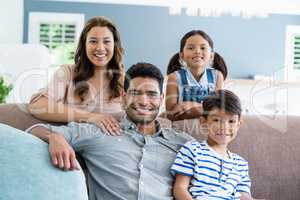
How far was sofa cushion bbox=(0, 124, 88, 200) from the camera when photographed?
125 cm

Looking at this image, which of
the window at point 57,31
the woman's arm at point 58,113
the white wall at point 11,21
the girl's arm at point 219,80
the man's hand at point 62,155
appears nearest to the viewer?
the man's hand at point 62,155

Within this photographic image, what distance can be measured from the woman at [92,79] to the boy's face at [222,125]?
449 mm

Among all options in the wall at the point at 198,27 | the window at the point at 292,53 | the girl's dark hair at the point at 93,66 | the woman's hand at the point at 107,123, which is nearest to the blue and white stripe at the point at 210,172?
the woman's hand at the point at 107,123

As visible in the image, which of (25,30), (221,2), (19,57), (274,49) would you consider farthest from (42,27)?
(274,49)

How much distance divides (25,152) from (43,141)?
0.52 feet

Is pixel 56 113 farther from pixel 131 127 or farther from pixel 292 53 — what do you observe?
pixel 292 53

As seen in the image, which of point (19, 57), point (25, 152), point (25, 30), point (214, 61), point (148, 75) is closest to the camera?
point (25, 152)

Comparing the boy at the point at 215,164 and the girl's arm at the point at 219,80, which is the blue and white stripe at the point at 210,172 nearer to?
the boy at the point at 215,164

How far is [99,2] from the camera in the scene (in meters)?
6.94

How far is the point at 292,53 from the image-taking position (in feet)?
22.8

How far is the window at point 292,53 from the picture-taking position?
274 inches

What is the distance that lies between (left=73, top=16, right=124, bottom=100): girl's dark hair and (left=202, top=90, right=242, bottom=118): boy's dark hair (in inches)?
22.0

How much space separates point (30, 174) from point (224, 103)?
2.55 ft

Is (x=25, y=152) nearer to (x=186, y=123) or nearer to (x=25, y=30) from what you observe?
(x=186, y=123)
